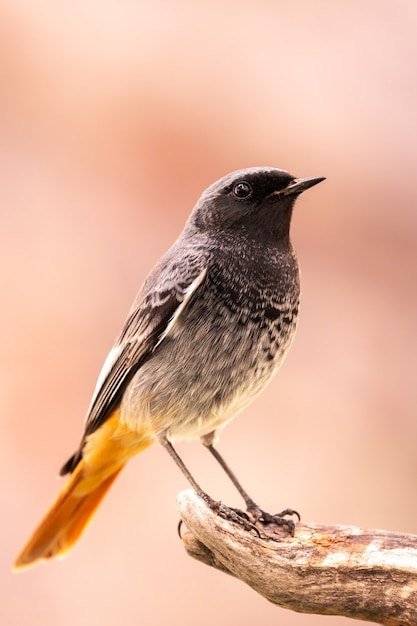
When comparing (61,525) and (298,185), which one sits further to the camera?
(61,525)

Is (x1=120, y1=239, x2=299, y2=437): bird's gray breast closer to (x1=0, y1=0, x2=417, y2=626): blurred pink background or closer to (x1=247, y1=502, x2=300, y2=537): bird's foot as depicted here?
(x1=247, y1=502, x2=300, y2=537): bird's foot

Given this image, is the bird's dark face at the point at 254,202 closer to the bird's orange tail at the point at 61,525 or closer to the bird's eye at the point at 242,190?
the bird's eye at the point at 242,190

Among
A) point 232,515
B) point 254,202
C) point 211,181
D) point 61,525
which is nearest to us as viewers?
point 232,515

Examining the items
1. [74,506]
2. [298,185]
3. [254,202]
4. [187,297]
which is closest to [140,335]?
[187,297]

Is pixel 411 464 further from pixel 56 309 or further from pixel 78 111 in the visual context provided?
pixel 78 111

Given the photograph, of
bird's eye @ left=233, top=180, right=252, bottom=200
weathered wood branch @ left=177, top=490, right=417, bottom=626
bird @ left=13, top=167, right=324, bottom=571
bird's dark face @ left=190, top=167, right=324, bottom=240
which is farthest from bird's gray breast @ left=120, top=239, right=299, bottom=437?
weathered wood branch @ left=177, top=490, right=417, bottom=626

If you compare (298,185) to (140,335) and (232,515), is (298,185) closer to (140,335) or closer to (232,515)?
(140,335)

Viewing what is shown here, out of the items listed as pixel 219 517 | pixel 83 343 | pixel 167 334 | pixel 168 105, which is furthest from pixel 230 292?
pixel 168 105
